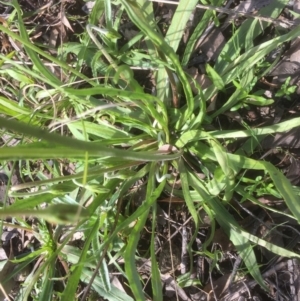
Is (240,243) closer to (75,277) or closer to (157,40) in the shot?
(75,277)

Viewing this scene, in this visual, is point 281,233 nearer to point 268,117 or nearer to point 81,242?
point 268,117

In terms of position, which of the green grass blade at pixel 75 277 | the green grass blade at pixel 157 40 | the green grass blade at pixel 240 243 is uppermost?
the green grass blade at pixel 157 40

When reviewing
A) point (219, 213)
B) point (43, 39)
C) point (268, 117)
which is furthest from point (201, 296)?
point (43, 39)

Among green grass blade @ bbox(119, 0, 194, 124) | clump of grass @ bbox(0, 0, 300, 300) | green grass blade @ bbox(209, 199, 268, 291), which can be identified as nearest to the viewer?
green grass blade @ bbox(119, 0, 194, 124)

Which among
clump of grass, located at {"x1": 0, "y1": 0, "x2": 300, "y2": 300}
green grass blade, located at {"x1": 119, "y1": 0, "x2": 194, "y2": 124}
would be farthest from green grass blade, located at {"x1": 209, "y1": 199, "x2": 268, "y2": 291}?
green grass blade, located at {"x1": 119, "y1": 0, "x2": 194, "y2": 124}

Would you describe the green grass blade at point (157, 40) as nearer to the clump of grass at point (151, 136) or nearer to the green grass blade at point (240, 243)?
the clump of grass at point (151, 136)

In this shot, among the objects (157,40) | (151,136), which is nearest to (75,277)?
(151,136)

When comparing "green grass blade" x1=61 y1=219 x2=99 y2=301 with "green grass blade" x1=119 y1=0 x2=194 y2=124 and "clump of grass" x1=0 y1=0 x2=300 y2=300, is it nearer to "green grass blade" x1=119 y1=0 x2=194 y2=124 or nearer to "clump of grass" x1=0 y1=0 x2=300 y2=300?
"clump of grass" x1=0 y1=0 x2=300 y2=300

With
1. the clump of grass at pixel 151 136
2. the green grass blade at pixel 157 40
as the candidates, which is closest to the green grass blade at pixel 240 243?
the clump of grass at pixel 151 136

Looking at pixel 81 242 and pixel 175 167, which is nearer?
pixel 175 167

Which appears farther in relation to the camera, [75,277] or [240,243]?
[240,243]

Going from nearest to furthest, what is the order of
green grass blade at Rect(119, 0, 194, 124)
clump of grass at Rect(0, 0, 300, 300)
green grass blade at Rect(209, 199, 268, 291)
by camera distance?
green grass blade at Rect(119, 0, 194, 124) → clump of grass at Rect(0, 0, 300, 300) → green grass blade at Rect(209, 199, 268, 291)
